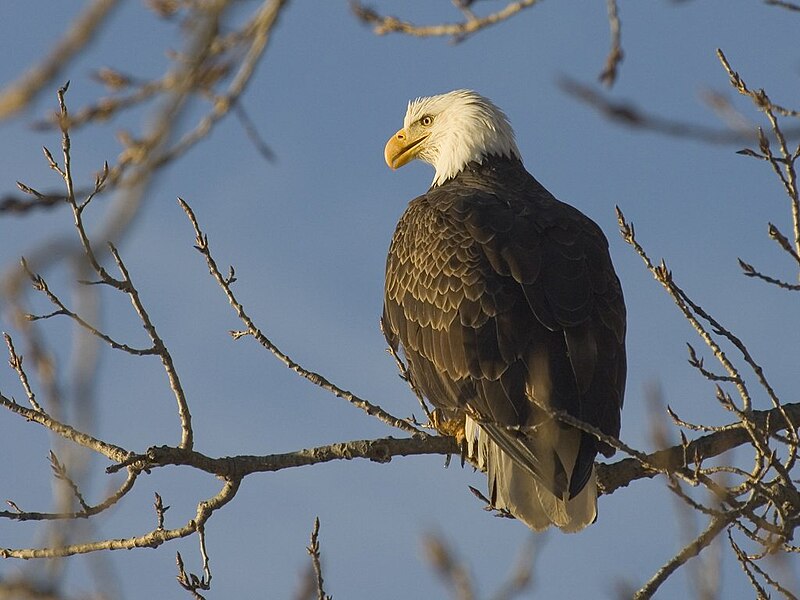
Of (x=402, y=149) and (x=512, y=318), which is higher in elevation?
(x=402, y=149)

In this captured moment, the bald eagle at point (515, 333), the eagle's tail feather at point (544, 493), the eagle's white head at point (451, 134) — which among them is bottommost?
the eagle's tail feather at point (544, 493)

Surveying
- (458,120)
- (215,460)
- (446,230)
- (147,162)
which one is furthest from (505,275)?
(147,162)

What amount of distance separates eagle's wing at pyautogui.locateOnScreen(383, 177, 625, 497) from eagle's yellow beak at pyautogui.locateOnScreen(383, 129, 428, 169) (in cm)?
200

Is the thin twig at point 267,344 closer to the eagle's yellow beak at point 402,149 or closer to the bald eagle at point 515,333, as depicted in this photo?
the bald eagle at point 515,333

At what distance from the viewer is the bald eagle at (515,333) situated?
586 centimetres

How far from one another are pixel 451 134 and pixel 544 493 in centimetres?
360

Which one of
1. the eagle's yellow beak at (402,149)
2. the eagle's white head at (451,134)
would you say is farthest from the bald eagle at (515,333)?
the eagle's yellow beak at (402,149)

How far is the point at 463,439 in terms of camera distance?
6305mm

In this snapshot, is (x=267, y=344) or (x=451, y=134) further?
(x=451, y=134)

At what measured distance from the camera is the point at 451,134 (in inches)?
346

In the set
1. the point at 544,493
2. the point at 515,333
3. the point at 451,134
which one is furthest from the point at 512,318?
the point at 451,134

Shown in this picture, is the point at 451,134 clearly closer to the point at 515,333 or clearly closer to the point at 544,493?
the point at 515,333

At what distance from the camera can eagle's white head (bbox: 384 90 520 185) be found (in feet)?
28.2

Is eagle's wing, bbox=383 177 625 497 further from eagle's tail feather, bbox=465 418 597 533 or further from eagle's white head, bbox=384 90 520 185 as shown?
eagle's white head, bbox=384 90 520 185
